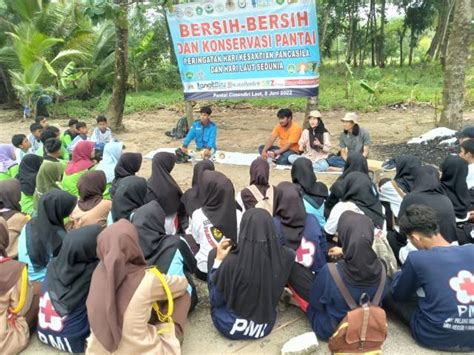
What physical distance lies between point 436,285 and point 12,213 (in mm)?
3248

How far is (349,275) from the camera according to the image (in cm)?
249

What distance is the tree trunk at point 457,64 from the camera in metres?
6.90

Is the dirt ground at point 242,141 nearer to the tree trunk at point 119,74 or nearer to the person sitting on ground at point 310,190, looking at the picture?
the tree trunk at point 119,74

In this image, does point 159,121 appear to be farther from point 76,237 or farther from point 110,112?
point 76,237

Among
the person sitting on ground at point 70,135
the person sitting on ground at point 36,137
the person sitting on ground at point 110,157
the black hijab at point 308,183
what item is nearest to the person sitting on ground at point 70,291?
the black hijab at point 308,183

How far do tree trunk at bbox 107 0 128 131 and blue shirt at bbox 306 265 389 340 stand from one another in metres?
7.48

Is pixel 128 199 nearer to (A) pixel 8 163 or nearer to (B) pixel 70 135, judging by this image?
(A) pixel 8 163

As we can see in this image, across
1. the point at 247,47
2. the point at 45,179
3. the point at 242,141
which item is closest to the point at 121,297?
the point at 45,179

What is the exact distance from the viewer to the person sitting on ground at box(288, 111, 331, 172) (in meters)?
6.27

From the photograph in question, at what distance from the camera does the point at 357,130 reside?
239 inches

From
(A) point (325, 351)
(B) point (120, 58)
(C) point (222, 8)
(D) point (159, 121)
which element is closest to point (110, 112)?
(B) point (120, 58)

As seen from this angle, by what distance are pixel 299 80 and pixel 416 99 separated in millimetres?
7193

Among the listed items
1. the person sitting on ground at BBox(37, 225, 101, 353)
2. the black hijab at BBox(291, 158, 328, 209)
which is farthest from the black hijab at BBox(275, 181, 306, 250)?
the person sitting on ground at BBox(37, 225, 101, 353)

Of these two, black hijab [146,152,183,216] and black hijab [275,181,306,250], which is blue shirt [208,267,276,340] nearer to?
black hijab [275,181,306,250]
